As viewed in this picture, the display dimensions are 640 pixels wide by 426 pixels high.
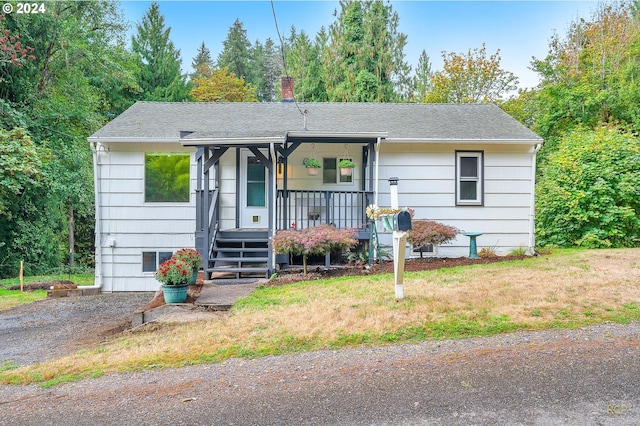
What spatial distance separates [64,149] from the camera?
13.8 metres

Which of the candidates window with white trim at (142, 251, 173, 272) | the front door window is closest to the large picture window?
window with white trim at (142, 251, 173, 272)

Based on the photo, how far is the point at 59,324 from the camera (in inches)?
270

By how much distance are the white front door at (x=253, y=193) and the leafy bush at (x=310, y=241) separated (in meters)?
2.17

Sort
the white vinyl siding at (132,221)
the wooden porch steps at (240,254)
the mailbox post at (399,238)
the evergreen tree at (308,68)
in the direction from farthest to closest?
the evergreen tree at (308,68), the white vinyl siding at (132,221), the wooden porch steps at (240,254), the mailbox post at (399,238)

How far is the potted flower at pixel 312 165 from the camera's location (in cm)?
938

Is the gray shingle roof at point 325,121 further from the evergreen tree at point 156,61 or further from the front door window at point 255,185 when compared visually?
the evergreen tree at point 156,61

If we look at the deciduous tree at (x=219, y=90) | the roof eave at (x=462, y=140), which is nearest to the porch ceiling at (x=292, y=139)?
the roof eave at (x=462, y=140)

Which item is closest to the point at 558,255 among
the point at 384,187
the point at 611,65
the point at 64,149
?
the point at 384,187

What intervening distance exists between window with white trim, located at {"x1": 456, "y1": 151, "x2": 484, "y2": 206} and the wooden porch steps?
4882mm

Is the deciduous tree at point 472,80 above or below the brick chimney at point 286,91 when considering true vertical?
above

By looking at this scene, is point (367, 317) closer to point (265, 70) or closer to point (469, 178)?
point (469, 178)

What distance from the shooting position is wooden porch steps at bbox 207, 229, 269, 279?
8469mm

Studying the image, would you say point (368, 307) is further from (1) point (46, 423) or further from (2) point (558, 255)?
(2) point (558, 255)

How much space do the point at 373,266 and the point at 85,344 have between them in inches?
214
